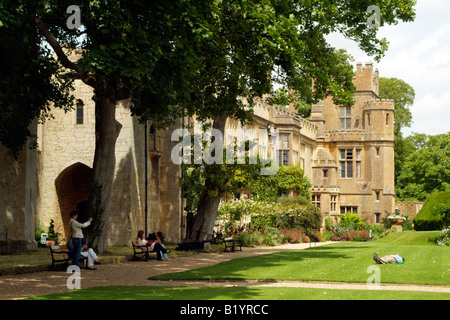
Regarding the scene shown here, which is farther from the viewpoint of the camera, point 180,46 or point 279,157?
point 279,157

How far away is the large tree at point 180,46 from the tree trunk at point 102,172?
1.2 inches

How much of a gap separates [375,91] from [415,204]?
38.2ft

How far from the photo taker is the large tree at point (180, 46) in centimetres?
1482

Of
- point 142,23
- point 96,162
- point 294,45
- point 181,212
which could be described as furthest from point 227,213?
point 142,23

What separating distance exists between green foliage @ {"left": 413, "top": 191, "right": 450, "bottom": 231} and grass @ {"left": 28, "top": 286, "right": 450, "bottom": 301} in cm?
2616

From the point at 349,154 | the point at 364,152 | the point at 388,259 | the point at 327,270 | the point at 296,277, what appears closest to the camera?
the point at 296,277

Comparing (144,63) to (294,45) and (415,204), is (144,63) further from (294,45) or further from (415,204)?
(415,204)

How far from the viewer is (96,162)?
2044 cm

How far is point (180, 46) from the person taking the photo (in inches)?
597

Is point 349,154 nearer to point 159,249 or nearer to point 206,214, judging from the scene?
point 206,214

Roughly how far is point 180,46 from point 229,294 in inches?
244

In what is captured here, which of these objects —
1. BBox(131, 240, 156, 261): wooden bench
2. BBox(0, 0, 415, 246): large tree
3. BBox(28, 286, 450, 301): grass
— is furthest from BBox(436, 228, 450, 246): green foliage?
BBox(28, 286, 450, 301): grass

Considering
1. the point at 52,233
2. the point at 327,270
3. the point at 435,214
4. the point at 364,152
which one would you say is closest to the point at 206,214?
the point at 52,233

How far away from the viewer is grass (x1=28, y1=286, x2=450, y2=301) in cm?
1090
